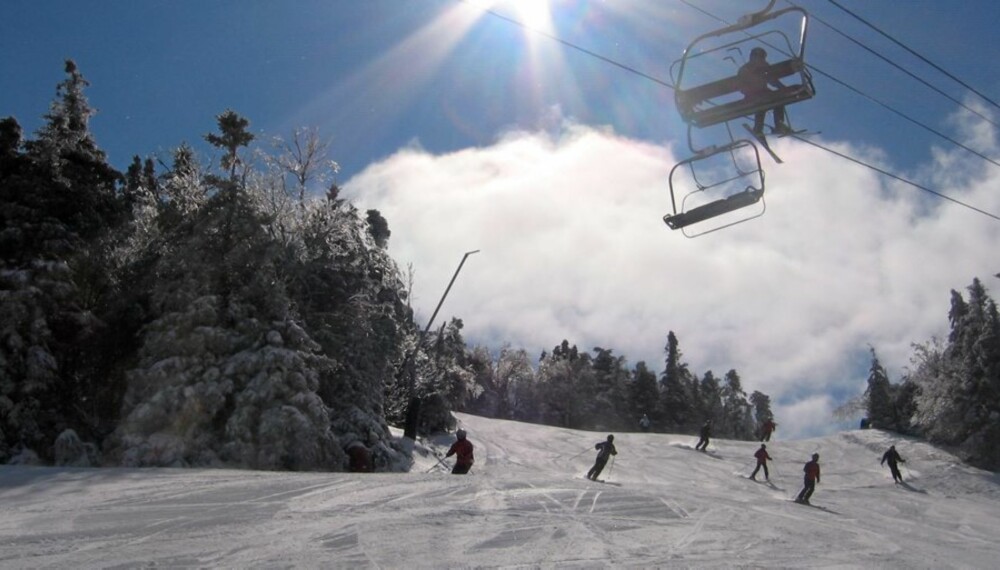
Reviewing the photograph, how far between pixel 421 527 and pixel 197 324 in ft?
50.1

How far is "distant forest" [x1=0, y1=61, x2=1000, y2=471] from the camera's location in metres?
20.2

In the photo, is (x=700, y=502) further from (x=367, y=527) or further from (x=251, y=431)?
(x=251, y=431)

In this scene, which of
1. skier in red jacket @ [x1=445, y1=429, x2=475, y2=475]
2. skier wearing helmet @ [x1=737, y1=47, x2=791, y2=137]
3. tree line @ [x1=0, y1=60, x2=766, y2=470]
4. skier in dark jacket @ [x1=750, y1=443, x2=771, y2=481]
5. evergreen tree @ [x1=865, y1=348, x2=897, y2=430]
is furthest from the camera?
evergreen tree @ [x1=865, y1=348, x2=897, y2=430]

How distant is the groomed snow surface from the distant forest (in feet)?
22.4

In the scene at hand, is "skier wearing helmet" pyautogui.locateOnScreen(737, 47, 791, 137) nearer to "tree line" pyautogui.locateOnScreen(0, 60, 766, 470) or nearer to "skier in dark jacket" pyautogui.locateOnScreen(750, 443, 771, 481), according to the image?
"tree line" pyautogui.locateOnScreen(0, 60, 766, 470)

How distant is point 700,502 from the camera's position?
47.7 ft

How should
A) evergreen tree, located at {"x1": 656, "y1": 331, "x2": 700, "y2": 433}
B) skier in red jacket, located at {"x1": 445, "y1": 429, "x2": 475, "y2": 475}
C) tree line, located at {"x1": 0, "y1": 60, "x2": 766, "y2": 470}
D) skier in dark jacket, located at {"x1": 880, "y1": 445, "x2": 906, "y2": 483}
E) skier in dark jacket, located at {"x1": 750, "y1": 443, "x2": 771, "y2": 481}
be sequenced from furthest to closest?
evergreen tree, located at {"x1": 656, "y1": 331, "x2": 700, "y2": 433}
skier in dark jacket, located at {"x1": 880, "y1": 445, "x2": 906, "y2": 483}
skier in dark jacket, located at {"x1": 750, "y1": 443, "x2": 771, "y2": 481}
tree line, located at {"x1": 0, "y1": 60, "x2": 766, "y2": 470}
skier in red jacket, located at {"x1": 445, "y1": 429, "x2": 475, "y2": 475}

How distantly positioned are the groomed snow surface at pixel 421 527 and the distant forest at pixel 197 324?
268 inches

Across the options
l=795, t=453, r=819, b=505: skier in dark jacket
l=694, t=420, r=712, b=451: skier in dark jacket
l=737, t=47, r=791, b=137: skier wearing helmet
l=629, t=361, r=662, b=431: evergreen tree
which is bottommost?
l=795, t=453, r=819, b=505: skier in dark jacket

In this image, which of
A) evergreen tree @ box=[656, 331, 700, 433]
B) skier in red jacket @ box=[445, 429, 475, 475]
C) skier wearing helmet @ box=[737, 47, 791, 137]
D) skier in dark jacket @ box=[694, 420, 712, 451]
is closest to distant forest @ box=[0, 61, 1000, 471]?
skier in red jacket @ box=[445, 429, 475, 475]

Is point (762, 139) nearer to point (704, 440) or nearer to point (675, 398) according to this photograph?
point (704, 440)

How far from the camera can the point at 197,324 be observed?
21.8 metres

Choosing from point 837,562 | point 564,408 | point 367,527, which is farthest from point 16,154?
point 564,408

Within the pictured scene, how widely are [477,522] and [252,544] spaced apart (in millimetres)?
3263
